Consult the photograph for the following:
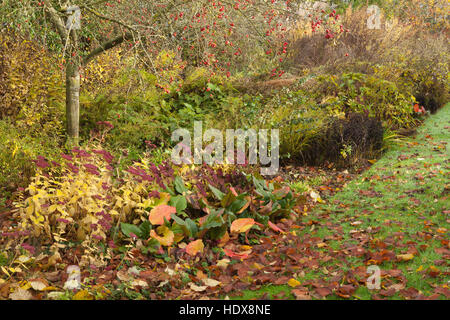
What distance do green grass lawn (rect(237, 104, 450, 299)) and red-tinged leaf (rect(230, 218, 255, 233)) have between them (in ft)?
2.08

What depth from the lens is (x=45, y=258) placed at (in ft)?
10.3

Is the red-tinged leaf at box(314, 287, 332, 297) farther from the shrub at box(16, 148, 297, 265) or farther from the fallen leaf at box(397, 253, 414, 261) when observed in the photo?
the shrub at box(16, 148, 297, 265)

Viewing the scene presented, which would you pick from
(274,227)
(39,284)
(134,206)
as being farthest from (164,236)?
(274,227)

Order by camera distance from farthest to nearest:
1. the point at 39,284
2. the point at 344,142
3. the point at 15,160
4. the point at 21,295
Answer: the point at 344,142 → the point at 15,160 → the point at 39,284 → the point at 21,295

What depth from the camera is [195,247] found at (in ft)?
11.1

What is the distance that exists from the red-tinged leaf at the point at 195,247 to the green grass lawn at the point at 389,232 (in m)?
0.63

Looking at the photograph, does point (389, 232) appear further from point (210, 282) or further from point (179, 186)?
point (179, 186)

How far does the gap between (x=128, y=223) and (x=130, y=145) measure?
2245 millimetres

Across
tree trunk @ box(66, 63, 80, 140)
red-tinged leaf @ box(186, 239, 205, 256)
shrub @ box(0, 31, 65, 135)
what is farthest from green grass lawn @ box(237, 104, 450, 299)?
shrub @ box(0, 31, 65, 135)

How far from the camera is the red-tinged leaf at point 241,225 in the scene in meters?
3.74

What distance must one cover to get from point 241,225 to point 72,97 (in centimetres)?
305

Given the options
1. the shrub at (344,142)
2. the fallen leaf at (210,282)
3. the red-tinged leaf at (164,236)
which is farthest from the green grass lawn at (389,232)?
the red-tinged leaf at (164,236)

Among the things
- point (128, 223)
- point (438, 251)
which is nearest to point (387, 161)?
point (438, 251)
